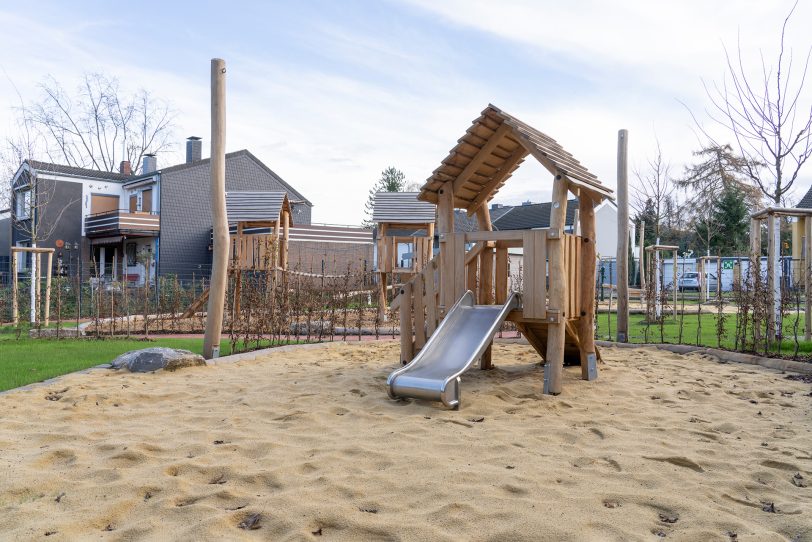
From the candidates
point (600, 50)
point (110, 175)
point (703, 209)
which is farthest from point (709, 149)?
point (110, 175)

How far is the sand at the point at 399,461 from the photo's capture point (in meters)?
2.86

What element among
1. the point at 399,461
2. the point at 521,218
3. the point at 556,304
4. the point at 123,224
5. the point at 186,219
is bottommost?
the point at 399,461

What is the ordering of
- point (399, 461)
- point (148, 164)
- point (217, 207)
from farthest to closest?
point (148, 164) → point (217, 207) → point (399, 461)

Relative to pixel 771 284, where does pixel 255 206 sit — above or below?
above

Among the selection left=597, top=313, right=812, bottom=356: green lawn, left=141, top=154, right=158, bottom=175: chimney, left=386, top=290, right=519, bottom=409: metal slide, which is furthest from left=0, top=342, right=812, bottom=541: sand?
left=141, top=154, right=158, bottom=175: chimney

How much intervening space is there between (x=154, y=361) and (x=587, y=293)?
17.6 feet

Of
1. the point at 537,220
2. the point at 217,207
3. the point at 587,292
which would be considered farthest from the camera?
the point at 537,220

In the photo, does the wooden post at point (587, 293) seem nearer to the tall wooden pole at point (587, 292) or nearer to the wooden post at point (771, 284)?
the tall wooden pole at point (587, 292)

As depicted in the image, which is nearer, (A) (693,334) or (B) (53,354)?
(B) (53,354)

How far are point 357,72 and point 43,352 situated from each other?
7.48 meters

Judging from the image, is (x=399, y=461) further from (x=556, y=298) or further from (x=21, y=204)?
(x=21, y=204)

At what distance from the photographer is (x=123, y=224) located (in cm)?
2881

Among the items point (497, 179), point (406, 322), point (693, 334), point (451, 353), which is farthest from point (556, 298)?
point (693, 334)

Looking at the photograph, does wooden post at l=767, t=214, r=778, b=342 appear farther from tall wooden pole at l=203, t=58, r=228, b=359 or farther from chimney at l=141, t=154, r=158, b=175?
chimney at l=141, t=154, r=158, b=175
